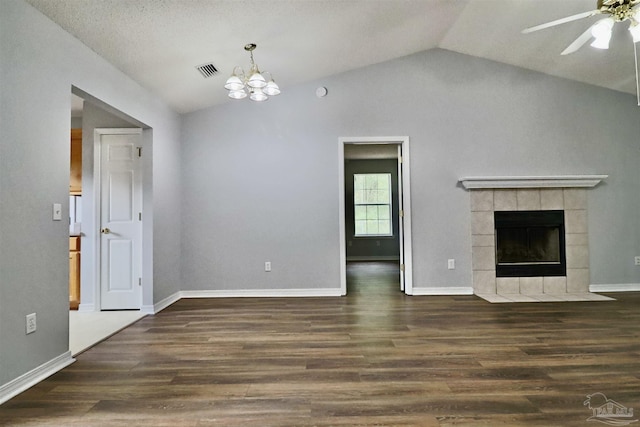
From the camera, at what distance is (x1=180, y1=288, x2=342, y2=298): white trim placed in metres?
5.03

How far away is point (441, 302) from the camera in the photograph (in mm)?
4539

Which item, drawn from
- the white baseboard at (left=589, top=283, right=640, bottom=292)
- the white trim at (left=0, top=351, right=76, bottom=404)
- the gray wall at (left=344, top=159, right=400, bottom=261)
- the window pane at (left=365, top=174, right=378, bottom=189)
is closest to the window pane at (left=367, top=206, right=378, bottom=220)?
the gray wall at (left=344, top=159, right=400, bottom=261)

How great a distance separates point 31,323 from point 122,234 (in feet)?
6.78

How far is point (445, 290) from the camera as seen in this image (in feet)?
16.5

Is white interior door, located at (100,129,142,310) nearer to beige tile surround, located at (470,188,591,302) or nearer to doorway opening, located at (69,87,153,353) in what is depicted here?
doorway opening, located at (69,87,153,353)

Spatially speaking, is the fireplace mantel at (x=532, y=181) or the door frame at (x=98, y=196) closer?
the door frame at (x=98, y=196)

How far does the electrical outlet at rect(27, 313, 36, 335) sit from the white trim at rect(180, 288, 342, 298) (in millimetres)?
2662

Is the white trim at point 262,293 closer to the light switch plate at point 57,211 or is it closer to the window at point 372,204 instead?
the light switch plate at point 57,211

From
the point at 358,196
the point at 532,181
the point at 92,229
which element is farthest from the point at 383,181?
the point at 92,229

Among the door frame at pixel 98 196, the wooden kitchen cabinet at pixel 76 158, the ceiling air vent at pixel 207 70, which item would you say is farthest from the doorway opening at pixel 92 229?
the ceiling air vent at pixel 207 70

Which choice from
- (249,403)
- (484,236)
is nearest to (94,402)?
(249,403)

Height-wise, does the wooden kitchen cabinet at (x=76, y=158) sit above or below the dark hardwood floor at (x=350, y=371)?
above

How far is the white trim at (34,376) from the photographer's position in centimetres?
214

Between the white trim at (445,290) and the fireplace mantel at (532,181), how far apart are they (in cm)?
137
